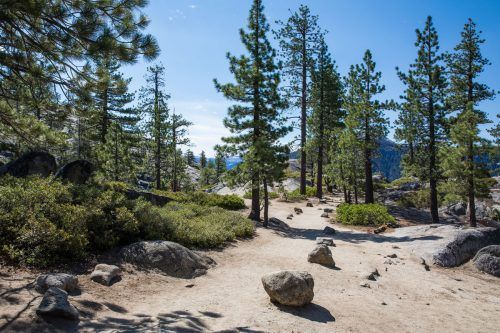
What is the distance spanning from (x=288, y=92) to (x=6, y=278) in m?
29.8

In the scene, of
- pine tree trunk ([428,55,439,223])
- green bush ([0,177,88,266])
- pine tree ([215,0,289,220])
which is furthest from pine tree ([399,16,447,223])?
green bush ([0,177,88,266])

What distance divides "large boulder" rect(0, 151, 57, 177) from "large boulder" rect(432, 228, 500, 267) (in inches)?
646

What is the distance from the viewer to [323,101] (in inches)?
1341

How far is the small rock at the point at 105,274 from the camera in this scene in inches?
289

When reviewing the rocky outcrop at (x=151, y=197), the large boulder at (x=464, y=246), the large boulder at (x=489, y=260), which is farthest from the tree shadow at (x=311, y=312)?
the rocky outcrop at (x=151, y=197)

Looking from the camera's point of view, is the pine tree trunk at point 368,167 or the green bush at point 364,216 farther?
the pine tree trunk at point 368,167

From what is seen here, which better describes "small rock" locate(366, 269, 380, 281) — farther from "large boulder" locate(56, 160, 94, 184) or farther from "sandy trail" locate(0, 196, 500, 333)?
"large boulder" locate(56, 160, 94, 184)

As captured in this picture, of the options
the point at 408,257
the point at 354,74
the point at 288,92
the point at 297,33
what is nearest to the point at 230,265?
the point at 408,257

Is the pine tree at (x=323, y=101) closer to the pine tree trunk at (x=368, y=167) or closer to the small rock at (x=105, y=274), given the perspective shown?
the pine tree trunk at (x=368, y=167)

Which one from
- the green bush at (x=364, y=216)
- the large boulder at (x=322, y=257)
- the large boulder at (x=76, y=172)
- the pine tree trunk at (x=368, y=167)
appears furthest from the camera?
the pine tree trunk at (x=368, y=167)

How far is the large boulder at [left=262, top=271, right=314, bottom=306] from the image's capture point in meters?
6.99

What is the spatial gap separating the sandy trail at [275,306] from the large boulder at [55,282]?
0.17 metres

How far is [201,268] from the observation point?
31.2ft

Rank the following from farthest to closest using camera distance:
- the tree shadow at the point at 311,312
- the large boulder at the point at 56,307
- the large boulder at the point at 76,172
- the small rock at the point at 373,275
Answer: the large boulder at the point at 76,172 → the small rock at the point at 373,275 → the tree shadow at the point at 311,312 → the large boulder at the point at 56,307
